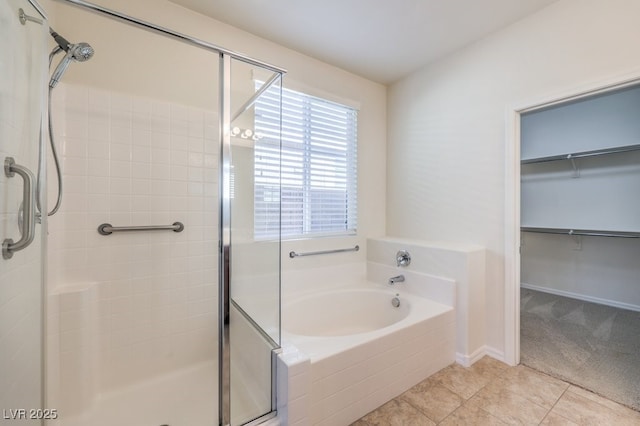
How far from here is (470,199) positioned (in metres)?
2.18

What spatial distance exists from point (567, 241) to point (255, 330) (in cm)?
398

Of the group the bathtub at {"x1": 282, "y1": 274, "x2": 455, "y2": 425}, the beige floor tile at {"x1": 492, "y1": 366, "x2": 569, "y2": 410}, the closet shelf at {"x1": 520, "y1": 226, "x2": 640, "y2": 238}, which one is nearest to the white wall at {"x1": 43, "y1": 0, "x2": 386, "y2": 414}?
the bathtub at {"x1": 282, "y1": 274, "x2": 455, "y2": 425}

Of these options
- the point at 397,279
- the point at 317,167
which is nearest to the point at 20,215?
the point at 317,167

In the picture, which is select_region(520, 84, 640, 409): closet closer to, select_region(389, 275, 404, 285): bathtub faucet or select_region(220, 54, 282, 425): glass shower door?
select_region(389, 275, 404, 285): bathtub faucet

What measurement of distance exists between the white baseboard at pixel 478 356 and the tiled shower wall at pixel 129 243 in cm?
181

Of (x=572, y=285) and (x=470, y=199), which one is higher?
(x=470, y=199)

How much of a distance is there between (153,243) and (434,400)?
199 cm

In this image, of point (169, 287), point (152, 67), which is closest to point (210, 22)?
point (152, 67)

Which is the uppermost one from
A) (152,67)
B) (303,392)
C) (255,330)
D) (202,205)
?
(152,67)

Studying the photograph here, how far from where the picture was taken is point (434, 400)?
5.08ft

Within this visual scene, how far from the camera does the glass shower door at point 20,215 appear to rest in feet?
2.82

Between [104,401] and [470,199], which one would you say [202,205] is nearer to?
[104,401]

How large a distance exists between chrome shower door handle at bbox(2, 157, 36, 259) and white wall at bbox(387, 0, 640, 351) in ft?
8.50

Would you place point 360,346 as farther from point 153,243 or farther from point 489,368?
point 153,243
